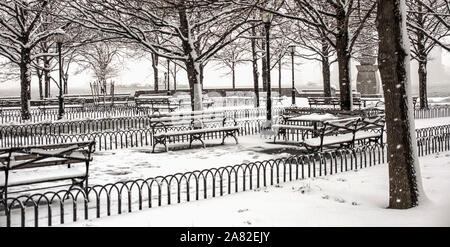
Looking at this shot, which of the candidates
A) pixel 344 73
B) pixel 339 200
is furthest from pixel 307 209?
pixel 344 73

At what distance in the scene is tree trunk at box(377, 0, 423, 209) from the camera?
629 cm

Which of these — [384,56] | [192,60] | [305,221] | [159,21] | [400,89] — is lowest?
[305,221]

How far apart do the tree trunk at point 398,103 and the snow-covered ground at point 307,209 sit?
0.31m

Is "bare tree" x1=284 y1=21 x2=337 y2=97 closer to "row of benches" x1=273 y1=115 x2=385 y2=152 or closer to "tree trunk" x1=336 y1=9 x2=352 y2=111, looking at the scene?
"tree trunk" x1=336 y1=9 x2=352 y2=111

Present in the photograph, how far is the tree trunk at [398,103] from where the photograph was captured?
6.29 metres

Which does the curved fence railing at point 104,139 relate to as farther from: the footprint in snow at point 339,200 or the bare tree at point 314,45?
the bare tree at point 314,45

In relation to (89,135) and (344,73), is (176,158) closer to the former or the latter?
(89,135)

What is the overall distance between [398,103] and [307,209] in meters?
1.98

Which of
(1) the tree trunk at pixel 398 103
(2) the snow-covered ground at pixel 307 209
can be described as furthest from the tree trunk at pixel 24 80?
(1) the tree trunk at pixel 398 103

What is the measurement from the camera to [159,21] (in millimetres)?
17031

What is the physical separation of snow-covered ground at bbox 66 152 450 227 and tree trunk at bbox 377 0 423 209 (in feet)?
1.02

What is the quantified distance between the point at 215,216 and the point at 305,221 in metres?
1.23
